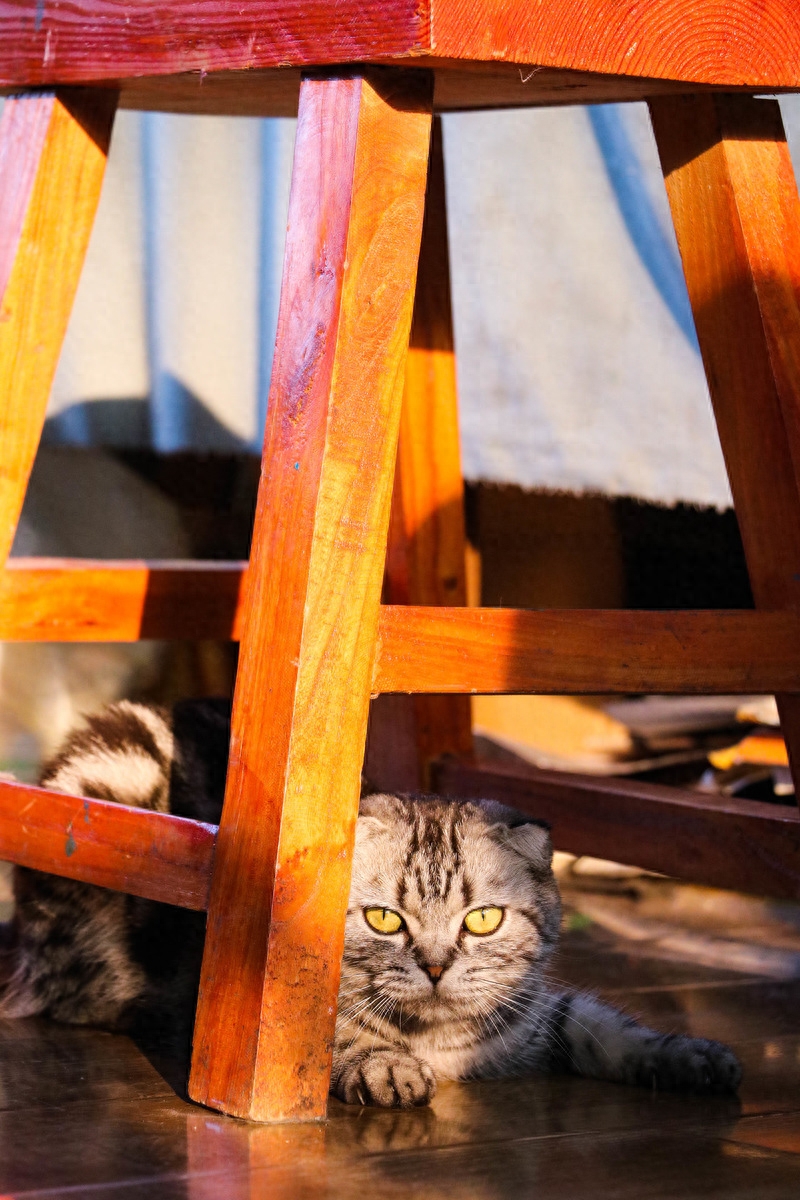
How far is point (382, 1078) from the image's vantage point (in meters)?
1.23

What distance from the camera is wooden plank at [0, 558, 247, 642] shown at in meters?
1.80

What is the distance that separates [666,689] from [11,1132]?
0.75 metres

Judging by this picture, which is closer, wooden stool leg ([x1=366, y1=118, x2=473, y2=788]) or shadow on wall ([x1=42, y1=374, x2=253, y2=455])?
wooden stool leg ([x1=366, y1=118, x2=473, y2=788])

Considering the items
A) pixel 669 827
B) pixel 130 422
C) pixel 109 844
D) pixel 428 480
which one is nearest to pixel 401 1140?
pixel 109 844

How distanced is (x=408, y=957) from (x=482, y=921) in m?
0.10

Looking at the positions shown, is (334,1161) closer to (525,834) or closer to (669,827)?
(525,834)

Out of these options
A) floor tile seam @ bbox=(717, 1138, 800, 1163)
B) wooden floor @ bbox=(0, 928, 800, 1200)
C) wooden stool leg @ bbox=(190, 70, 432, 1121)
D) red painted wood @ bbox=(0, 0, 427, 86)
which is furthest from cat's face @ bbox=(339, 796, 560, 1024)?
red painted wood @ bbox=(0, 0, 427, 86)

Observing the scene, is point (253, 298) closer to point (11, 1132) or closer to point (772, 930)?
point (772, 930)

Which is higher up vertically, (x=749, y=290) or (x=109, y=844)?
(x=749, y=290)

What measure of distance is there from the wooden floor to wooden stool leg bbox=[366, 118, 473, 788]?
82 cm

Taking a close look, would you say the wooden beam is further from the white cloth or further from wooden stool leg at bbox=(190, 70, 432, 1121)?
the white cloth

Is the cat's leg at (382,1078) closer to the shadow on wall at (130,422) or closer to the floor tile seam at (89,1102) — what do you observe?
the floor tile seam at (89,1102)

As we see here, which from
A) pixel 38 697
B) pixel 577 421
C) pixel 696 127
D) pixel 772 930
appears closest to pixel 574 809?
pixel 772 930

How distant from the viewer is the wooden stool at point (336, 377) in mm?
1140
